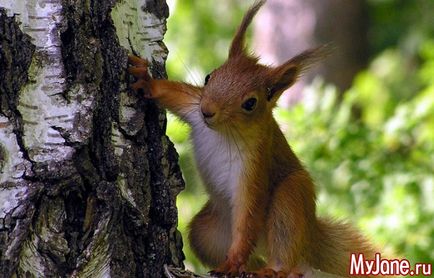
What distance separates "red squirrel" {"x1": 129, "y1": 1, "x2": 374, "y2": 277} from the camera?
2820 millimetres

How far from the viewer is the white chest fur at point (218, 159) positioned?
9.83 ft

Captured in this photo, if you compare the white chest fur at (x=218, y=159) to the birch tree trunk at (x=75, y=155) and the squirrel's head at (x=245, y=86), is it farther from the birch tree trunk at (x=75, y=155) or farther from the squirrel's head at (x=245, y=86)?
the birch tree trunk at (x=75, y=155)

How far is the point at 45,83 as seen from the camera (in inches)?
83.5

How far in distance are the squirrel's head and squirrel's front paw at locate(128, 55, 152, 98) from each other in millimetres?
356

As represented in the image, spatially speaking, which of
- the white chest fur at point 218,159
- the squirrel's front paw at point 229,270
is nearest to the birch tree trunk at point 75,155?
the squirrel's front paw at point 229,270

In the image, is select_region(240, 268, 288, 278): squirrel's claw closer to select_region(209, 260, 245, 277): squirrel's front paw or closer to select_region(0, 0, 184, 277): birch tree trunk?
select_region(209, 260, 245, 277): squirrel's front paw

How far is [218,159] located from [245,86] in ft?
0.88

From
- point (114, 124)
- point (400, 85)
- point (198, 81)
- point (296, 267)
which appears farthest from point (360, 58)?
point (114, 124)

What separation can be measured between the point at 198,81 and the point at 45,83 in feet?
4.02

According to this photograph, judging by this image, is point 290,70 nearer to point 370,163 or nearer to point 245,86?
point 245,86

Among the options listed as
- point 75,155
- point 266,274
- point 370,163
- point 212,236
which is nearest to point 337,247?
point 212,236

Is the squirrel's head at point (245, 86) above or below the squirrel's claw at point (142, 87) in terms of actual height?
above

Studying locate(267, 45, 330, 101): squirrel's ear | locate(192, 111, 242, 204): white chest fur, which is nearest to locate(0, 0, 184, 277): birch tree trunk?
locate(192, 111, 242, 204): white chest fur

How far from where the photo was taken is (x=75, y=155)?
6.93ft
